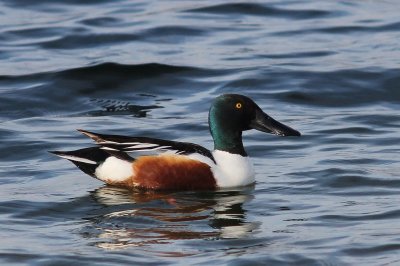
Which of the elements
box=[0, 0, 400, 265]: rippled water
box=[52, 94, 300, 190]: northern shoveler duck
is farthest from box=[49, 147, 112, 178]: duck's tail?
box=[0, 0, 400, 265]: rippled water

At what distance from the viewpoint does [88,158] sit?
10.8m

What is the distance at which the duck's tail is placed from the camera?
1077cm

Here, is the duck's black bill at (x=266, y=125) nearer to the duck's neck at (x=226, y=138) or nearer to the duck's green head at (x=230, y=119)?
the duck's green head at (x=230, y=119)

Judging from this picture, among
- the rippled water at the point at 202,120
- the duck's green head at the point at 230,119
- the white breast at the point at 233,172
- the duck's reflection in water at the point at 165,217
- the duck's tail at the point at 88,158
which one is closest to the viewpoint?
the rippled water at the point at 202,120

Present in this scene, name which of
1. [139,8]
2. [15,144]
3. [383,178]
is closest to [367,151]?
[383,178]

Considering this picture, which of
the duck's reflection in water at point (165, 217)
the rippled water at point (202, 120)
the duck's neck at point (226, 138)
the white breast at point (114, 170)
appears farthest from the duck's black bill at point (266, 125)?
the white breast at point (114, 170)

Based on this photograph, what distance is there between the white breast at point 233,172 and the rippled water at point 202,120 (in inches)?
5.4

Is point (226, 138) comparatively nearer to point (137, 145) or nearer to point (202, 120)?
point (137, 145)

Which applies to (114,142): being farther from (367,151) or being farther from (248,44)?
(248,44)

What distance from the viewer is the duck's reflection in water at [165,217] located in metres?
9.11

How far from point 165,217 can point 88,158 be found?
1.28 metres

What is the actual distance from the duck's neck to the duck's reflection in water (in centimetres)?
46

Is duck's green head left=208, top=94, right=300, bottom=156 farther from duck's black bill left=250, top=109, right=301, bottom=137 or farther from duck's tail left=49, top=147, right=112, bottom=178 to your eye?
duck's tail left=49, top=147, right=112, bottom=178

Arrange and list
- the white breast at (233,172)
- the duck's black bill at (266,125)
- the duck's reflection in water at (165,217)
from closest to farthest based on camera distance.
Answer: the duck's reflection in water at (165,217) → the white breast at (233,172) → the duck's black bill at (266,125)
